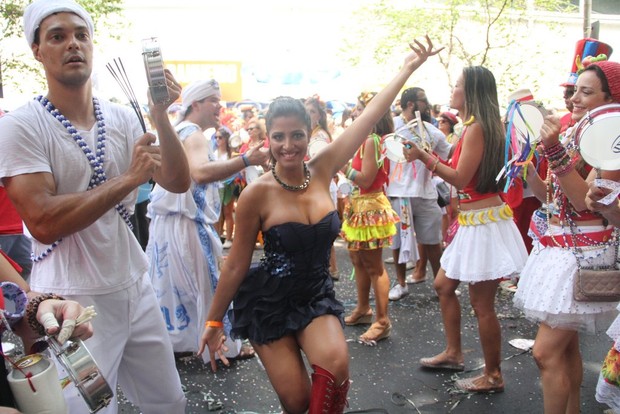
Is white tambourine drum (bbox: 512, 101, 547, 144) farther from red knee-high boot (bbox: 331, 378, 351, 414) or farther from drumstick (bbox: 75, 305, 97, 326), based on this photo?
drumstick (bbox: 75, 305, 97, 326)

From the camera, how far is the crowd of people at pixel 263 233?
2.10 meters

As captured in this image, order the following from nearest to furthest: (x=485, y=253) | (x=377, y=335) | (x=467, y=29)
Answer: (x=485, y=253), (x=377, y=335), (x=467, y=29)

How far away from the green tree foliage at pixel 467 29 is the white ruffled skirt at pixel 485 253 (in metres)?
10.4

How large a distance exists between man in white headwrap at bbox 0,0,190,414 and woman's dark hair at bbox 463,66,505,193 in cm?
207

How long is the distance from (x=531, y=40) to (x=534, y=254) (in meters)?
14.5

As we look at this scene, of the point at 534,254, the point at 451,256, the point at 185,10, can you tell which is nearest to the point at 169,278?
the point at 451,256

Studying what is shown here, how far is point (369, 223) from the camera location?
4.67 meters

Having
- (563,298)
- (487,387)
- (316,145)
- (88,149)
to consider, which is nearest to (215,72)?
(316,145)

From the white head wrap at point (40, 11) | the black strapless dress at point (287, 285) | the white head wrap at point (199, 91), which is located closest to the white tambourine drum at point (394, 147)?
the white head wrap at point (199, 91)

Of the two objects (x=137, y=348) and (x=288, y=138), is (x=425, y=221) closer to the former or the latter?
(x=288, y=138)

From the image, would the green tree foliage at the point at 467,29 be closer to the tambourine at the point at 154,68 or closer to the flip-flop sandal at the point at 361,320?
the flip-flop sandal at the point at 361,320

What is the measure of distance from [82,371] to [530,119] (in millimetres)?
2409

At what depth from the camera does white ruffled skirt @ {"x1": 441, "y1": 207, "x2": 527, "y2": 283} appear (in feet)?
11.4

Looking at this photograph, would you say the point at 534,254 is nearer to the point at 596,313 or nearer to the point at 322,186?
the point at 596,313
